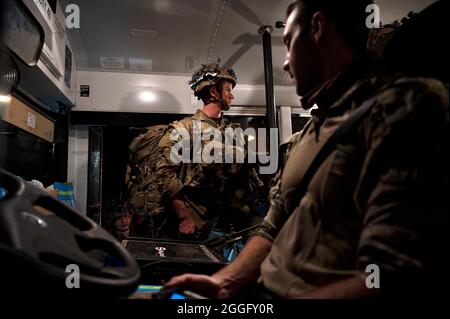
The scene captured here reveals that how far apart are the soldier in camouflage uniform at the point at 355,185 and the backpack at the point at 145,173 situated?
2.23 meters

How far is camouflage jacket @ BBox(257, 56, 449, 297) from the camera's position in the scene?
0.62 metres

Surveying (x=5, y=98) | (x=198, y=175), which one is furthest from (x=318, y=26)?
(x=5, y=98)

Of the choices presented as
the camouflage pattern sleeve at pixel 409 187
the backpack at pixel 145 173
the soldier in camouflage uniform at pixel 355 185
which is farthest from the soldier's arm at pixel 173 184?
the camouflage pattern sleeve at pixel 409 187

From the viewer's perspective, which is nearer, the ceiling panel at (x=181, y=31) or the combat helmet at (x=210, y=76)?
the ceiling panel at (x=181, y=31)

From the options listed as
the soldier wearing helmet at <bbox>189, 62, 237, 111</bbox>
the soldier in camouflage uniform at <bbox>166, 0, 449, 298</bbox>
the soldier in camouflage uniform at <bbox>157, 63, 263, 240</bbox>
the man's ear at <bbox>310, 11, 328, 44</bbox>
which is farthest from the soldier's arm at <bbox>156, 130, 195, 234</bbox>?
the man's ear at <bbox>310, 11, 328, 44</bbox>

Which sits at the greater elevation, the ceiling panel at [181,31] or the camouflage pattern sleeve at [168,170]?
the ceiling panel at [181,31]

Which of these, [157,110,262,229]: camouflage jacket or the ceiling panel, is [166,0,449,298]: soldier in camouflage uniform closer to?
[157,110,262,229]: camouflage jacket

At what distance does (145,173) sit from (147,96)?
1.56m

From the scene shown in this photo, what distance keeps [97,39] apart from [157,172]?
6.40ft

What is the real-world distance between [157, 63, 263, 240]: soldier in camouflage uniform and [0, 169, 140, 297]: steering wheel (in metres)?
2.17

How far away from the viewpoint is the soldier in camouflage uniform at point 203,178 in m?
→ 3.10

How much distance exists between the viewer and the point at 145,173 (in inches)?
139

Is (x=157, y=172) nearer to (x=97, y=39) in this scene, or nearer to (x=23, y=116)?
(x=23, y=116)

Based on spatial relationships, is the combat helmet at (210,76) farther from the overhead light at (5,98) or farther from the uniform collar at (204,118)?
the overhead light at (5,98)
